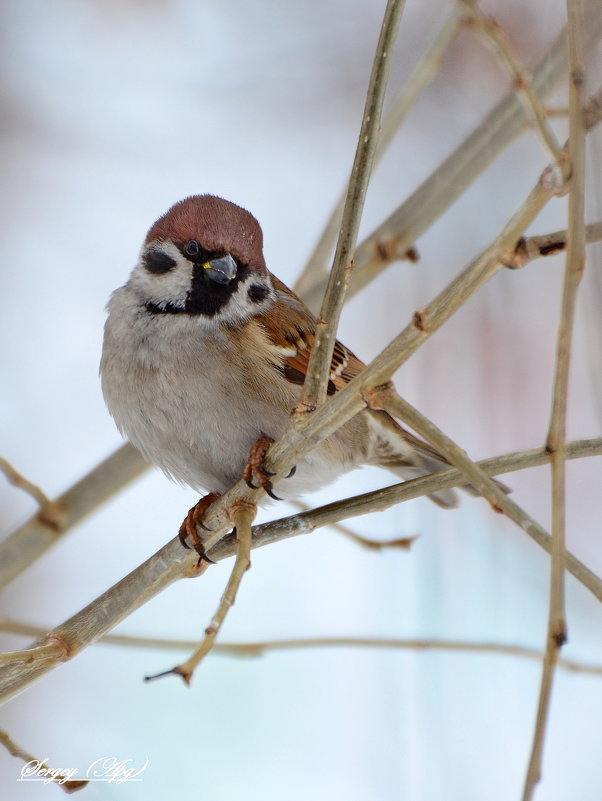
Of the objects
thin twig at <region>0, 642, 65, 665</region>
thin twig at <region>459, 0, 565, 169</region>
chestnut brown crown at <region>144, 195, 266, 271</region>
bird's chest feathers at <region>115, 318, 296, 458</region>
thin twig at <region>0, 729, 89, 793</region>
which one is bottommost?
thin twig at <region>0, 729, 89, 793</region>

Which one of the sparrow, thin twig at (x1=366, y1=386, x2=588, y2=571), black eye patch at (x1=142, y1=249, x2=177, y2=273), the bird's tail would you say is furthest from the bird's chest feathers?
thin twig at (x1=366, y1=386, x2=588, y2=571)

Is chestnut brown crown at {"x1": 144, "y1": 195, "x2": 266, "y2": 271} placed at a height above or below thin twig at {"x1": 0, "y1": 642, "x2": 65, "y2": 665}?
above

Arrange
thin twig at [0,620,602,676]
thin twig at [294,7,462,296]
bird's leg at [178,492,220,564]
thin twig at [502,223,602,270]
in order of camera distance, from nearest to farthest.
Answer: thin twig at [502,223,602,270] < bird's leg at [178,492,220,564] < thin twig at [0,620,602,676] < thin twig at [294,7,462,296]

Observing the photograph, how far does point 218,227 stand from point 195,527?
90cm

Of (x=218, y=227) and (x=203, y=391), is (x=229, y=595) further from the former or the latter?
(x=218, y=227)

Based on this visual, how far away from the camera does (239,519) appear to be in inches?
65.9

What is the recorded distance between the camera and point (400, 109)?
8.88ft

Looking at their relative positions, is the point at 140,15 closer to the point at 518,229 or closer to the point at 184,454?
the point at 184,454

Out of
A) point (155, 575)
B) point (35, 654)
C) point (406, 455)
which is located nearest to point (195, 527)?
point (155, 575)

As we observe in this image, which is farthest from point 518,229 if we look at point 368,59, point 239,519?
point 368,59

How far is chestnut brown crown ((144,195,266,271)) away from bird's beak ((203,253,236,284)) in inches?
2.0

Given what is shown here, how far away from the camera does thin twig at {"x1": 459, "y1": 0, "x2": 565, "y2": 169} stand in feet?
4.00

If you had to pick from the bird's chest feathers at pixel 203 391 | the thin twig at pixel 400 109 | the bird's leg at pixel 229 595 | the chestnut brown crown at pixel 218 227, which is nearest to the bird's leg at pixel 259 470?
the bird's leg at pixel 229 595

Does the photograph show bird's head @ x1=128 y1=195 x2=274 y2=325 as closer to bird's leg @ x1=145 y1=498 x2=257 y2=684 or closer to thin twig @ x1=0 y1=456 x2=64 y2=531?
thin twig @ x1=0 y1=456 x2=64 y2=531
